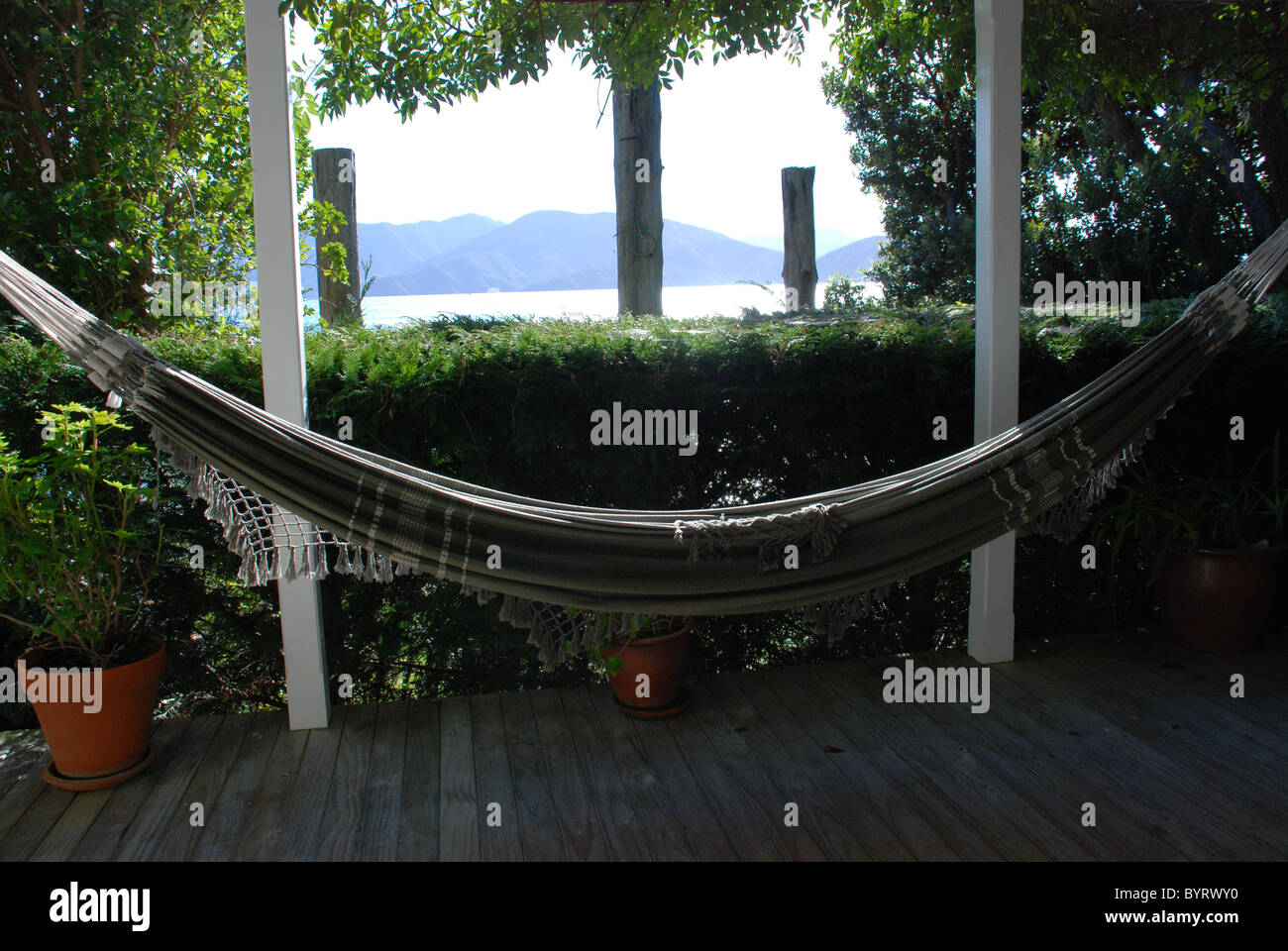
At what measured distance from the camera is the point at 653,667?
2.45 metres

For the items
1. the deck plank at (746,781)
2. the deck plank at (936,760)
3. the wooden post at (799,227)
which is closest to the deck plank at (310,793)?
the deck plank at (746,781)

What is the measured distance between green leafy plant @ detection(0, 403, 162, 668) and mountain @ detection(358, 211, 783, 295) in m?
17.0

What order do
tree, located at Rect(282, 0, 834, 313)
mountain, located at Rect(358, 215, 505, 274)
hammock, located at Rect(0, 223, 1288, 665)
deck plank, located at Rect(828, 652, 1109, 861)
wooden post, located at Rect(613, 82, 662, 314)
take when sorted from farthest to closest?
1. mountain, located at Rect(358, 215, 505, 274)
2. wooden post, located at Rect(613, 82, 662, 314)
3. tree, located at Rect(282, 0, 834, 313)
4. deck plank, located at Rect(828, 652, 1109, 861)
5. hammock, located at Rect(0, 223, 1288, 665)

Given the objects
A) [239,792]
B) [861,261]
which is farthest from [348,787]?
[861,261]

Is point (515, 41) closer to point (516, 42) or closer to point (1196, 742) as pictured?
point (516, 42)

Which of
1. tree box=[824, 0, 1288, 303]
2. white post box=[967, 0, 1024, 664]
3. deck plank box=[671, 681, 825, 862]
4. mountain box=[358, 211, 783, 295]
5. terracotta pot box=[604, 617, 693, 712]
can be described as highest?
mountain box=[358, 211, 783, 295]

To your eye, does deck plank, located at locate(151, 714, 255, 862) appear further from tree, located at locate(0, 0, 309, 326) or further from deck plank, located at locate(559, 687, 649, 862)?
tree, located at locate(0, 0, 309, 326)

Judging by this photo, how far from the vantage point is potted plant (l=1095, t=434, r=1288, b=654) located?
9.05 feet

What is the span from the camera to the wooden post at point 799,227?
5.06m

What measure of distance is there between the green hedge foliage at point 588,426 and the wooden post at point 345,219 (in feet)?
4.97

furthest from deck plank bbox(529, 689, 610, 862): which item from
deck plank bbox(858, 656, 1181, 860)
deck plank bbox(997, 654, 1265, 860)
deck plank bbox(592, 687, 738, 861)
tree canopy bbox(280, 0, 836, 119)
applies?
tree canopy bbox(280, 0, 836, 119)

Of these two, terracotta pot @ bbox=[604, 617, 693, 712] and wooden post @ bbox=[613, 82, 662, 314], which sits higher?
wooden post @ bbox=[613, 82, 662, 314]

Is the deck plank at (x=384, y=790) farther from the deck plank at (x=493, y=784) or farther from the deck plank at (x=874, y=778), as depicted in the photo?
the deck plank at (x=874, y=778)
